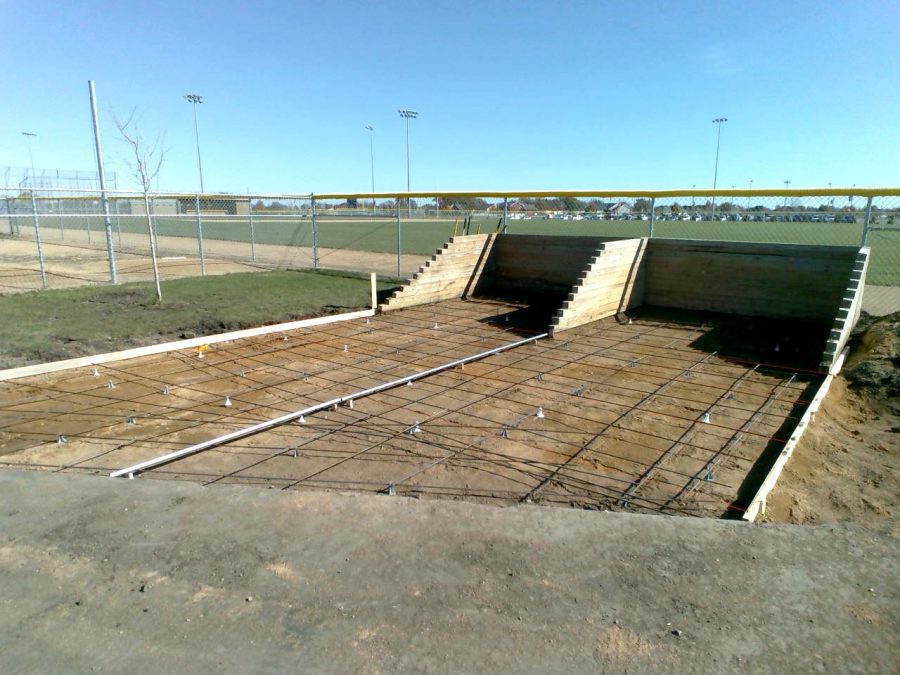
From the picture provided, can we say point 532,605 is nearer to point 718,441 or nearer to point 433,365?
point 718,441

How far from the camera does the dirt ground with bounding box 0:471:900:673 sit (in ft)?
7.93

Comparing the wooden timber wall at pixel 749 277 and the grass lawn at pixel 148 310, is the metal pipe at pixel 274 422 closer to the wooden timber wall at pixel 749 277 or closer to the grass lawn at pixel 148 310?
the grass lawn at pixel 148 310

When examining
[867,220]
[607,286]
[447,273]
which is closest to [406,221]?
[447,273]

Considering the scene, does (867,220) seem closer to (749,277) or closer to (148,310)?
(749,277)

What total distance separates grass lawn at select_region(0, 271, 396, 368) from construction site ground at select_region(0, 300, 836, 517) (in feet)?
3.02

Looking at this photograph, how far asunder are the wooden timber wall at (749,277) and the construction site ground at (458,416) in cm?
92

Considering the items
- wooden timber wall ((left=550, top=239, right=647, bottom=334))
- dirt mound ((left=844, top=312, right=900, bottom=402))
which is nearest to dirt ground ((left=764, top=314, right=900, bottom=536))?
dirt mound ((left=844, top=312, right=900, bottom=402))

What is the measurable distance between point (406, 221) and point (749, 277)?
1358 centimetres

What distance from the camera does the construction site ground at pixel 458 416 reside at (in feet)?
15.5

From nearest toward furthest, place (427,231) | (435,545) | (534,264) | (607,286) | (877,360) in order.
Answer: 1. (435,545)
2. (877,360)
3. (607,286)
4. (534,264)
5. (427,231)

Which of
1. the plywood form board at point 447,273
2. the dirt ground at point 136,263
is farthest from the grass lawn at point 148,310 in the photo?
the dirt ground at point 136,263

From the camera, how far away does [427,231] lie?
3766cm

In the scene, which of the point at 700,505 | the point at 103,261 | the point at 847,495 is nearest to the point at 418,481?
the point at 700,505

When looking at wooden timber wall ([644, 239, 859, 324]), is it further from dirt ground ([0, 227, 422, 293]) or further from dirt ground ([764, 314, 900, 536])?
dirt ground ([0, 227, 422, 293])
